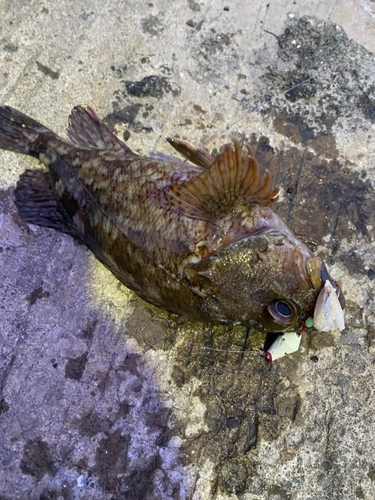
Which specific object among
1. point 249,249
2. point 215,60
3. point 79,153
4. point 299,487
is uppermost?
point 215,60

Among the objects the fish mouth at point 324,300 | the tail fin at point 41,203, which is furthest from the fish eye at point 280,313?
the tail fin at point 41,203

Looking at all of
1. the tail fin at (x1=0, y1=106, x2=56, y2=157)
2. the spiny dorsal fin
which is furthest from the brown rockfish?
the tail fin at (x1=0, y1=106, x2=56, y2=157)

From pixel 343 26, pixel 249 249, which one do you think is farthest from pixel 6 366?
pixel 343 26

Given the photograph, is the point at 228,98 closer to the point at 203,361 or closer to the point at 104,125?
the point at 104,125

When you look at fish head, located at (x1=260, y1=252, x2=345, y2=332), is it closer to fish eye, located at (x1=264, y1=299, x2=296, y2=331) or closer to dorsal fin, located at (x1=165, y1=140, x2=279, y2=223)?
fish eye, located at (x1=264, y1=299, x2=296, y2=331)

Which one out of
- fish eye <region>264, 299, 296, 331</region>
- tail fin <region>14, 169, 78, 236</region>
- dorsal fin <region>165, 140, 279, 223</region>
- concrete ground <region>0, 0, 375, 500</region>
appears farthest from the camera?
tail fin <region>14, 169, 78, 236</region>

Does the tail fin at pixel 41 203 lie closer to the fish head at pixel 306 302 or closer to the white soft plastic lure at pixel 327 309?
the fish head at pixel 306 302
